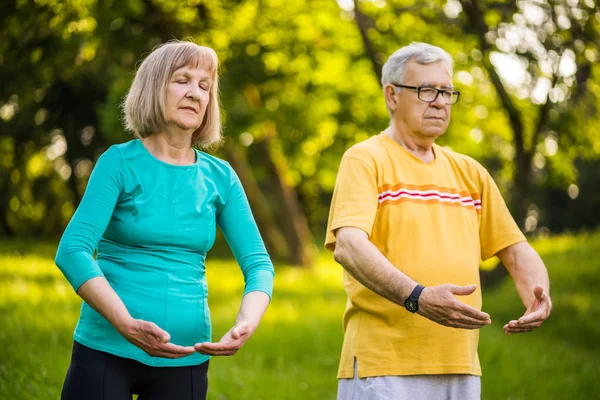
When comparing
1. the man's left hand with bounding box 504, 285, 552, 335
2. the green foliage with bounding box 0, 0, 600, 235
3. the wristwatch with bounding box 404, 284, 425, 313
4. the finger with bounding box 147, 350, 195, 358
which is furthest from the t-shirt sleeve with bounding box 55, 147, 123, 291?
the green foliage with bounding box 0, 0, 600, 235

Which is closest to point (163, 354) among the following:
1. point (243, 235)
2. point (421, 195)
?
point (243, 235)

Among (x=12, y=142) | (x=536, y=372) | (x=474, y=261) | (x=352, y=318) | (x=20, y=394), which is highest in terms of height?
(x=12, y=142)

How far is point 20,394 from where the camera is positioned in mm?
5070

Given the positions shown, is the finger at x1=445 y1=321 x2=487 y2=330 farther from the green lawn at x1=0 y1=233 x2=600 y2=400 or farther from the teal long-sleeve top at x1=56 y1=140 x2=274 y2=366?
the green lawn at x1=0 y1=233 x2=600 y2=400

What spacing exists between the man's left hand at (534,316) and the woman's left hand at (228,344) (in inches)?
43.9

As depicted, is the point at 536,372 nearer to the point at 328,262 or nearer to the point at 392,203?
the point at 392,203

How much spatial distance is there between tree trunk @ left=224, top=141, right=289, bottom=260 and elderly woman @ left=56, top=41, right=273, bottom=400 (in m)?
11.1

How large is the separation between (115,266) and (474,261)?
61.6 inches

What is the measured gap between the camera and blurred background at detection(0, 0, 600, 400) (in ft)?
22.1

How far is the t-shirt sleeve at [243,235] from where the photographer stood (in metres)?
2.94

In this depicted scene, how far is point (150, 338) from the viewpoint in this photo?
2477 millimetres

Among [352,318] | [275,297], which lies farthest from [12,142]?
[352,318]

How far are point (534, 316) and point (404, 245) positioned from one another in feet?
1.94

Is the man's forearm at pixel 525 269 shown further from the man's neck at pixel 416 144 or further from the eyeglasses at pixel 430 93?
the eyeglasses at pixel 430 93
